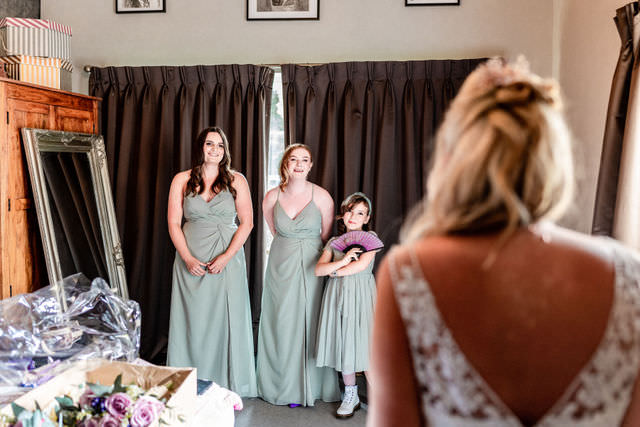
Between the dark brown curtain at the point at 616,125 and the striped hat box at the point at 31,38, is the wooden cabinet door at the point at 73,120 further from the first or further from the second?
the dark brown curtain at the point at 616,125

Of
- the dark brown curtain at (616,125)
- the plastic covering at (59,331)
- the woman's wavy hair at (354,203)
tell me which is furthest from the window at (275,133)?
the dark brown curtain at (616,125)

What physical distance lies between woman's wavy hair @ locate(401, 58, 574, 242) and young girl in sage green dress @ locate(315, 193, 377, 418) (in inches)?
90.2

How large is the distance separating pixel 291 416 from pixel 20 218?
183cm

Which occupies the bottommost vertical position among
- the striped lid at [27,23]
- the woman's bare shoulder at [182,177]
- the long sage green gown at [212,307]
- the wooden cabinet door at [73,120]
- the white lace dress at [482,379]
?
the long sage green gown at [212,307]

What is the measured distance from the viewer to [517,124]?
81 cm

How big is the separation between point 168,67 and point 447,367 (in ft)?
11.3

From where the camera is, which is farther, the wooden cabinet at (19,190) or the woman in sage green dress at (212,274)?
the woman in sage green dress at (212,274)

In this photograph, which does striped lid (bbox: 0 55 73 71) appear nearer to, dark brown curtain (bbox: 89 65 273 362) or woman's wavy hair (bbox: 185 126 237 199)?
dark brown curtain (bbox: 89 65 273 362)

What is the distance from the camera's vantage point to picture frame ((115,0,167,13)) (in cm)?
398

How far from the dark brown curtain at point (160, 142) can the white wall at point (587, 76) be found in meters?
1.88

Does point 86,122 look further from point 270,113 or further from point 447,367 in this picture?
point 447,367

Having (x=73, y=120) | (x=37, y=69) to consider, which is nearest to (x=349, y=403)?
(x=73, y=120)

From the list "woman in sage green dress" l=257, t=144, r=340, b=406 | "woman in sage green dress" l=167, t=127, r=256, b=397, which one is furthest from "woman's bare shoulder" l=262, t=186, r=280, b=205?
"woman in sage green dress" l=167, t=127, r=256, b=397

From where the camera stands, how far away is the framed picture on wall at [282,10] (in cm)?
386
